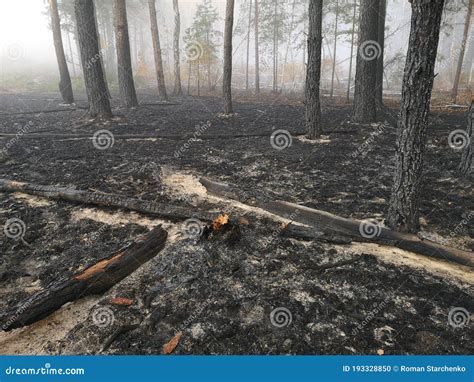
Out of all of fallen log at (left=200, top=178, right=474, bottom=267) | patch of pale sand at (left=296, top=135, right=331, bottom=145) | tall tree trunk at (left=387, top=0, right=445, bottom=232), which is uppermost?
tall tree trunk at (left=387, top=0, right=445, bottom=232)

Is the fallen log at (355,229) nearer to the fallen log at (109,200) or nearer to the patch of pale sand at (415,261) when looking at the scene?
the patch of pale sand at (415,261)

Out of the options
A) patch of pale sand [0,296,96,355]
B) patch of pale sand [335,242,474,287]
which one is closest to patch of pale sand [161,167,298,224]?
patch of pale sand [335,242,474,287]

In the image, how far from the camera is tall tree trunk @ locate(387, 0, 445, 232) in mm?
4031

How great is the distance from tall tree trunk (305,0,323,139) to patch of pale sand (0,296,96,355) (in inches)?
330

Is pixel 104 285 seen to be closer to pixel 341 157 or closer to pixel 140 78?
pixel 341 157

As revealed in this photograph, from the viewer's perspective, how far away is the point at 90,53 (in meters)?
12.5

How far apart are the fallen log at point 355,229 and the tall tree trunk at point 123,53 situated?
40.7 ft

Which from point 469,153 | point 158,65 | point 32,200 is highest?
point 158,65

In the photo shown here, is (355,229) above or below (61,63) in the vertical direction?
below

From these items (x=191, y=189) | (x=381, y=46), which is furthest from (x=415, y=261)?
(x=381, y=46)

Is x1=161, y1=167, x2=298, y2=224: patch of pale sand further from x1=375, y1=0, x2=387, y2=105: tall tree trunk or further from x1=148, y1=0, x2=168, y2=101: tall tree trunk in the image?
x1=148, y1=0, x2=168, y2=101: tall tree trunk

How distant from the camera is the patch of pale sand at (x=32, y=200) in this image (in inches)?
239

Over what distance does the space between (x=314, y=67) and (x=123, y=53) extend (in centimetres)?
987

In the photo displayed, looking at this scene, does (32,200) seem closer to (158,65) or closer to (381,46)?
(381,46)
